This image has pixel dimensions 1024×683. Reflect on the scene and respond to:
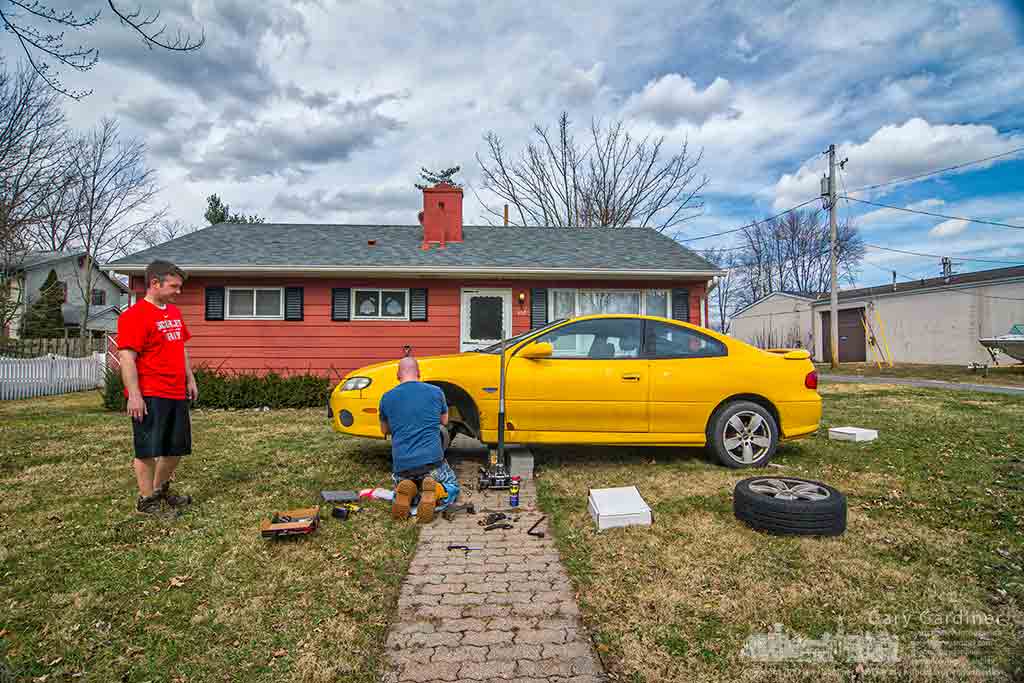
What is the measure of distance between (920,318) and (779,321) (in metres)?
8.61

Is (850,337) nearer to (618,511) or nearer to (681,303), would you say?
(681,303)

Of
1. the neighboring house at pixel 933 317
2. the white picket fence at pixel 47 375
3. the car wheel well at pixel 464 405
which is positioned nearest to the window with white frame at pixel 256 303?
the white picket fence at pixel 47 375

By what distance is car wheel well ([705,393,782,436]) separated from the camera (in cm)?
517

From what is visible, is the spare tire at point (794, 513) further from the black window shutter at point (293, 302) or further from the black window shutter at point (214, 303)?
the black window shutter at point (214, 303)

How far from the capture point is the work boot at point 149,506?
12.6ft

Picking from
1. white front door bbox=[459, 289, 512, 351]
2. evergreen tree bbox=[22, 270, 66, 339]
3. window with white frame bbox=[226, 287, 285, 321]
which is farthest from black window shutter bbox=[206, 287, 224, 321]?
evergreen tree bbox=[22, 270, 66, 339]

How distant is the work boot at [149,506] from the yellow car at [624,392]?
58.1 inches

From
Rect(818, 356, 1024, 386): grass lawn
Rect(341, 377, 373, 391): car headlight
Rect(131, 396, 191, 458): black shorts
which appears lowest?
Rect(818, 356, 1024, 386): grass lawn

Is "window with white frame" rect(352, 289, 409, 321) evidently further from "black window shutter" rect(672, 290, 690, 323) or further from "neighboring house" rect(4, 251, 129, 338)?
"neighboring house" rect(4, 251, 129, 338)

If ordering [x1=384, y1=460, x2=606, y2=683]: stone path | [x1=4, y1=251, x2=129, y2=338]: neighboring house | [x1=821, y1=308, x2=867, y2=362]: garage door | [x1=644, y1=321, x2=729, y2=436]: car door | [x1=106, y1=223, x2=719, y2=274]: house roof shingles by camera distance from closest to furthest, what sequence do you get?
[x1=384, y1=460, x2=606, y2=683]: stone path, [x1=644, y1=321, x2=729, y2=436]: car door, [x1=106, y1=223, x2=719, y2=274]: house roof shingles, [x1=821, y1=308, x2=867, y2=362]: garage door, [x1=4, y1=251, x2=129, y2=338]: neighboring house

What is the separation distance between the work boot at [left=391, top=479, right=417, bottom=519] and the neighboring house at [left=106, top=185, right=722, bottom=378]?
7.74 metres

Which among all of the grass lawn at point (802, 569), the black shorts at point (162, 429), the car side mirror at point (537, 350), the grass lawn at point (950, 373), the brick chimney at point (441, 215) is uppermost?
the brick chimney at point (441, 215)

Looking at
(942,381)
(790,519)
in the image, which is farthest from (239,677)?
(942,381)

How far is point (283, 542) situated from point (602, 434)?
281 cm
